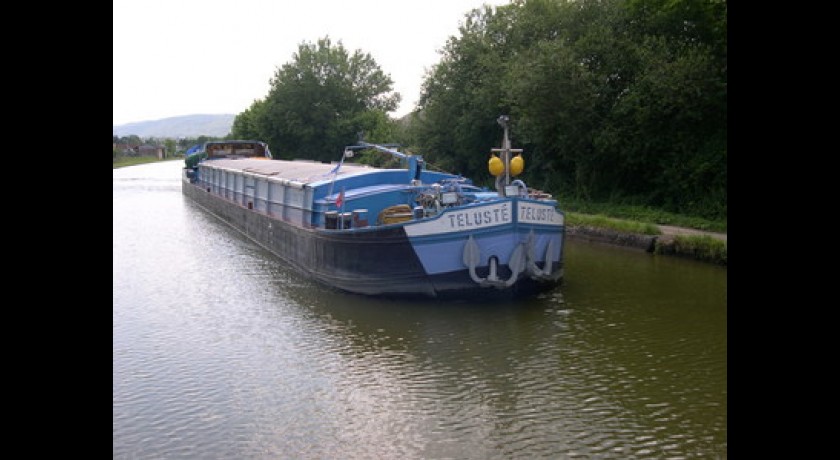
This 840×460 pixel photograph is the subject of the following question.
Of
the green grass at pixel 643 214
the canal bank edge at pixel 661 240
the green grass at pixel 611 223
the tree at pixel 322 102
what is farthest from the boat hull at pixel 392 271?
the tree at pixel 322 102

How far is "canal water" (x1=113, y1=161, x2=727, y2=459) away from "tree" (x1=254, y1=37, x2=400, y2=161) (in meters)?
38.2

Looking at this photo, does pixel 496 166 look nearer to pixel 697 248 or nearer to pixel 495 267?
pixel 495 267

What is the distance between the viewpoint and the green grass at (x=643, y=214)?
1955 cm

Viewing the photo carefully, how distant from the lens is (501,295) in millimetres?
12766

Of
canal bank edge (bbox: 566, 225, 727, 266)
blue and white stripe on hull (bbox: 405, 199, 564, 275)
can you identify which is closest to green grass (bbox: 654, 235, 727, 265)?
canal bank edge (bbox: 566, 225, 727, 266)

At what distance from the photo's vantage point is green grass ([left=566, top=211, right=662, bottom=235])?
1936 centimetres

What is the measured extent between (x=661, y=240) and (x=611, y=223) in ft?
7.75

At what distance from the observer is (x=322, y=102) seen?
55312 millimetres

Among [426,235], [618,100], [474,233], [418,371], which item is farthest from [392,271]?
[618,100]

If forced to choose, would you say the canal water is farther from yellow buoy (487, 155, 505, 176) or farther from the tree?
the tree

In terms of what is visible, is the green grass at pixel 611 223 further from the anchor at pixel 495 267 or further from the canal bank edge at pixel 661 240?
the anchor at pixel 495 267
